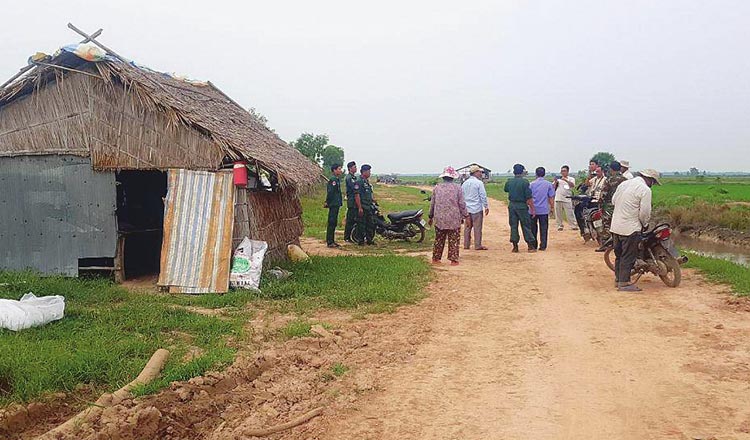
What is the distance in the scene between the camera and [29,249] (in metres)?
9.48

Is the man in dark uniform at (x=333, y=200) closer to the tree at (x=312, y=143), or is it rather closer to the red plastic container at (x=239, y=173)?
the red plastic container at (x=239, y=173)

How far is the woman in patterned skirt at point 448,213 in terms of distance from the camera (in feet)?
35.9

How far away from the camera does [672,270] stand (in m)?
8.70

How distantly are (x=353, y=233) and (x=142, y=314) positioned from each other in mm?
7913

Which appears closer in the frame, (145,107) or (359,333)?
(359,333)

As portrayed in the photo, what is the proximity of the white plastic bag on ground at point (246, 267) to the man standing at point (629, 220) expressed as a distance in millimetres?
5128

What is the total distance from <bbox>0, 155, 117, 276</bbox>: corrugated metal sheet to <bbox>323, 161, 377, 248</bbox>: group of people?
5400mm

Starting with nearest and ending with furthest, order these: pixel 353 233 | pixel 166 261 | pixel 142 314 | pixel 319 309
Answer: pixel 142 314, pixel 319 309, pixel 166 261, pixel 353 233

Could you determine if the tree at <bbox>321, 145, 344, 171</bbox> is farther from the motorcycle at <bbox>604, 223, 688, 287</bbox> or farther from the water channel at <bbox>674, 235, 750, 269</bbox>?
the motorcycle at <bbox>604, 223, 688, 287</bbox>

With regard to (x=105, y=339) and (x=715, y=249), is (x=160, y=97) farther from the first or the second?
(x=715, y=249)

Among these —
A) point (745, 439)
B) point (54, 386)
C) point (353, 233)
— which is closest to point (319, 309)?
point (54, 386)

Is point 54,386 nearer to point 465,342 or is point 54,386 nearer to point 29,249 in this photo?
point 465,342

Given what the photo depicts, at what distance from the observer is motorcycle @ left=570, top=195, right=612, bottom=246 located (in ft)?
40.0

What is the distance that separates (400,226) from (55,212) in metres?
7.80
